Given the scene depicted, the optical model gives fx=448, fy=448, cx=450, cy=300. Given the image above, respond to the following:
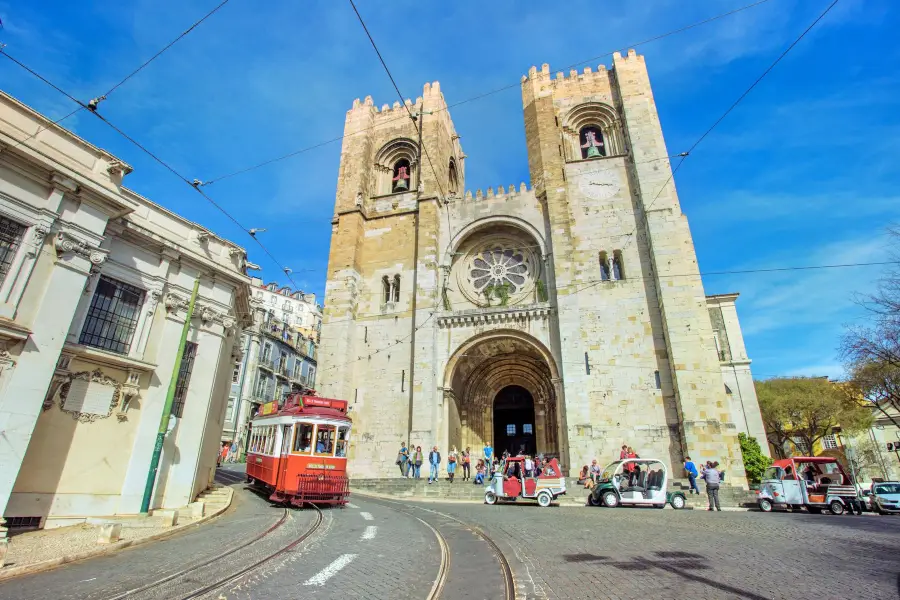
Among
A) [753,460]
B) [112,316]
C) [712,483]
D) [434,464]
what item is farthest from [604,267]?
[112,316]

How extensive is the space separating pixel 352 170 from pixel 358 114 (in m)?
4.62

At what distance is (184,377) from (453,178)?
2101 centimetres

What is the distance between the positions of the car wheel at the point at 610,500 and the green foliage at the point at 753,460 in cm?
1119

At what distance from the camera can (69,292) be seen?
27.2 feet

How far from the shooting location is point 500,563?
5379mm

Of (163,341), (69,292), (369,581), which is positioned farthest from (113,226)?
(369,581)

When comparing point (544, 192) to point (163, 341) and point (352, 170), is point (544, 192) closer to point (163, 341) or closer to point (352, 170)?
point (352, 170)

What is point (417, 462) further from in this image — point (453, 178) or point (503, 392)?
point (453, 178)

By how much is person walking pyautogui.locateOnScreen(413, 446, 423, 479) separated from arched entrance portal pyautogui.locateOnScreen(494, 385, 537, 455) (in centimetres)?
702

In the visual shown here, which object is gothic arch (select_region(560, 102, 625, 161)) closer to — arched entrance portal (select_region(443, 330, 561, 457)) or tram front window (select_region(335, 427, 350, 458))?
arched entrance portal (select_region(443, 330, 561, 457))

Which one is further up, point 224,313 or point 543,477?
point 224,313

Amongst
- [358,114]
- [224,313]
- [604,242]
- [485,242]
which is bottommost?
[224,313]

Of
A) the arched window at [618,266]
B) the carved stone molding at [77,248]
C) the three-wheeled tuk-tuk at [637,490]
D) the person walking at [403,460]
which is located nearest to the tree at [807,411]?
the arched window at [618,266]

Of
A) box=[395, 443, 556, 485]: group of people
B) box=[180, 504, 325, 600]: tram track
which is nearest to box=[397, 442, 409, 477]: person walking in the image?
box=[395, 443, 556, 485]: group of people
